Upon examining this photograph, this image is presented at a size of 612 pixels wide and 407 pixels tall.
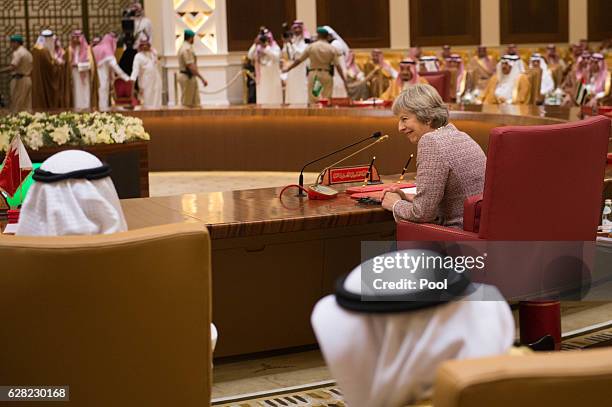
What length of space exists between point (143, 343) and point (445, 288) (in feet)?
2.97

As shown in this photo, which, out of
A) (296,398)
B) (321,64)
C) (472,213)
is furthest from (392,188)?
(321,64)

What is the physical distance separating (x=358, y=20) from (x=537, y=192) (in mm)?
13403

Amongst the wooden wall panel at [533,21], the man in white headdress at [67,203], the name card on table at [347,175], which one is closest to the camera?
the man in white headdress at [67,203]

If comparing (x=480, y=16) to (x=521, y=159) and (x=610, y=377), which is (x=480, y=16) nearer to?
Answer: (x=521, y=159)

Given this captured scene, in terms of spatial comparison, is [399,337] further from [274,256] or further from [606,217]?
[606,217]

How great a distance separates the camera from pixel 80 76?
14.0 meters

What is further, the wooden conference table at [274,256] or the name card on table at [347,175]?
the name card on table at [347,175]

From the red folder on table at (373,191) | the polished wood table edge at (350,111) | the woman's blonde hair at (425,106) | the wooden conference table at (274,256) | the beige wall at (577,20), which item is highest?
the beige wall at (577,20)

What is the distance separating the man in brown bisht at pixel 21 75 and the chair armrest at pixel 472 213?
11090 millimetres

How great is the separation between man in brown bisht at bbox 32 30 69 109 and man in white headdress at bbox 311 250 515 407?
13.0m

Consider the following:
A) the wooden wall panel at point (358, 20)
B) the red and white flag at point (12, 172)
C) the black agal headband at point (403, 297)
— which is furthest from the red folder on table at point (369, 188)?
the wooden wall panel at point (358, 20)

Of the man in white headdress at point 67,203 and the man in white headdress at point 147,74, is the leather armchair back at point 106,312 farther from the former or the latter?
the man in white headdress at point 147,74

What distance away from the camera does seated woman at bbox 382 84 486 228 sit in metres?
3.56

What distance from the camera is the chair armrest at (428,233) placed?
354 centimetres
